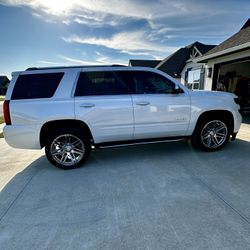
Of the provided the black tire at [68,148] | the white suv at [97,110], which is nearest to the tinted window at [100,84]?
the white suv at [97,110]

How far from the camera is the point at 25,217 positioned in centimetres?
277

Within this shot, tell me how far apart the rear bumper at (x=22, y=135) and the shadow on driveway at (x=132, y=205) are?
1.98 feet

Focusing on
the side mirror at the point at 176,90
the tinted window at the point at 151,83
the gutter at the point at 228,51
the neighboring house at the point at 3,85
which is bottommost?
the neighboring house at the point at 3,85

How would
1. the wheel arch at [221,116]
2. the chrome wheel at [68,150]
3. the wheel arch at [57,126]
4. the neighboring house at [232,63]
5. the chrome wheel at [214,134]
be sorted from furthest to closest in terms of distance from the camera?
the neighboring house at [232,63]
the chrome wheel at [214,134]
the wheel arch at [221,116]
the chrome wheel at [68,150]
the wheel arch at [57,126]

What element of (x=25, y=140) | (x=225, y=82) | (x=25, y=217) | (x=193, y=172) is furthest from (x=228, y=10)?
(x=25, y=217)

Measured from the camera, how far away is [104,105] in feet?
13.8

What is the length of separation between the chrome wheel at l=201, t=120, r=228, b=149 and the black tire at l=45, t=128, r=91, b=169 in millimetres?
2717

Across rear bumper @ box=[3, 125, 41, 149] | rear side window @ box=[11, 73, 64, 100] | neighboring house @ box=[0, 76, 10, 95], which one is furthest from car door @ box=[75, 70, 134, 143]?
neighboring house @ box=[0, 76, 10, 95]

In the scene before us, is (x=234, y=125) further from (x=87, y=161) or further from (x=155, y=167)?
(x=87, y=161)

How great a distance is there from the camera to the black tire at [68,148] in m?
4.20

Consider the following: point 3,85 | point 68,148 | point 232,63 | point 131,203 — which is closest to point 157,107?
point 68,148

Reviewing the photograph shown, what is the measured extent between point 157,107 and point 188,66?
59.6 feet

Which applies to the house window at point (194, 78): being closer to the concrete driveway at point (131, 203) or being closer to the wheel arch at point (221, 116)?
the wheel arch at point (221, 116)

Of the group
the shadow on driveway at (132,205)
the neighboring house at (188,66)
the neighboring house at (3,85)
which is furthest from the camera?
the neighboring house at (3,85)
